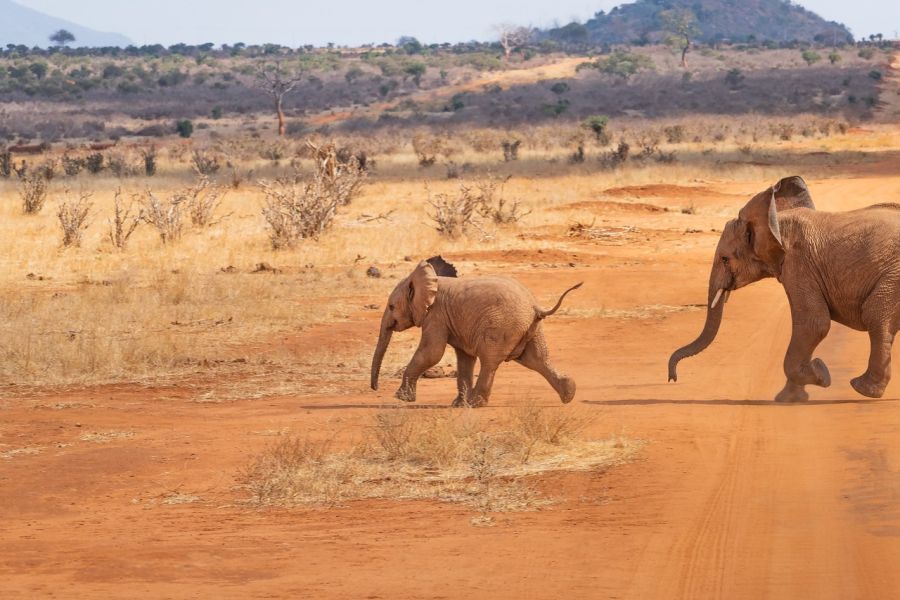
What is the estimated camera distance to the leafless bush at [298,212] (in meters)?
22.6

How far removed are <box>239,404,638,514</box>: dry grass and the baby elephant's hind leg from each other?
96 cm

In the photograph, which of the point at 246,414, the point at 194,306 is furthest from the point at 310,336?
the point at 246,414

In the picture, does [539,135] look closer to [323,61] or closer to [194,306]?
[194,306]

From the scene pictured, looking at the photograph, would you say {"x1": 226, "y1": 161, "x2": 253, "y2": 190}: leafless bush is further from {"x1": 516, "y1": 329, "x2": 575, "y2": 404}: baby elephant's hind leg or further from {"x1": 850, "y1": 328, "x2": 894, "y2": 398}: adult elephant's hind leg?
{"x1": 850, "y1": 328, "x2": 894, "y2": 398}: adult elephant's hind leg

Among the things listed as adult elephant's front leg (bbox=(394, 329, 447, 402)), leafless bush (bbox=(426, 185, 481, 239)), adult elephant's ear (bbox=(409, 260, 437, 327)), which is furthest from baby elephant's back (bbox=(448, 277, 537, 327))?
leafless bush (bbox=(426, 185, 481, 239))

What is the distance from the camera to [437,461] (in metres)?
8.51

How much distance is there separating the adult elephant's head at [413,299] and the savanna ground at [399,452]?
62cm

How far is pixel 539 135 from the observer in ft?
176

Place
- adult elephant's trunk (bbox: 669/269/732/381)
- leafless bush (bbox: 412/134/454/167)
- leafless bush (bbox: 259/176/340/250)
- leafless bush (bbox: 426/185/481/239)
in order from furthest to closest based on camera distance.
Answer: leafless bush (bbox: 412/134/454/167) < leafless bush (bbox: 426/185/481/239) < leafless bush (bbox: 259/176/340/250) < adult elephant's trunk (bbox: 669/269/732/381)

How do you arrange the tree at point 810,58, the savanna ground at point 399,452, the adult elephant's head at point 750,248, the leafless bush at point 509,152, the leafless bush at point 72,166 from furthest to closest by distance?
the tree at point 810,58 → the leafless bush at point 509,152 → the leafless bush at point 72,166 → the adult elephant's head at point 750,248 → the savanna ground at point 399,452

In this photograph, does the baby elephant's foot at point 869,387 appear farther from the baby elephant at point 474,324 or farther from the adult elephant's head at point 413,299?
the adult elephant's head at point 413,299

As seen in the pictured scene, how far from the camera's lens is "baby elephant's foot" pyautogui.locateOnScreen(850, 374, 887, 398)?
32.7 feet

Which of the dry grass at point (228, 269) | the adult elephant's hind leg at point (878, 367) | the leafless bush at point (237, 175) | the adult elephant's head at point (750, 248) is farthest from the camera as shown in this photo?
the leafless bush at point (237, 175)

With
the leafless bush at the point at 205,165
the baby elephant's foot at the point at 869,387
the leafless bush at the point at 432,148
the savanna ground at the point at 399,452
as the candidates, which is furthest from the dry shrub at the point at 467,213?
the leafless bush at the point at 432,148
